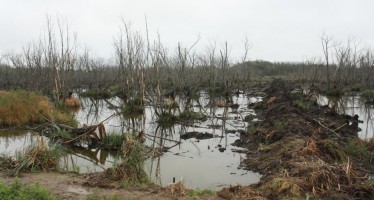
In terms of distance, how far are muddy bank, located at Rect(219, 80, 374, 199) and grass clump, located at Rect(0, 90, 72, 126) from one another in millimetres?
8670

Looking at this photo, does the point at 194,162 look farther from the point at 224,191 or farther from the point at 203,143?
the point at 224,191

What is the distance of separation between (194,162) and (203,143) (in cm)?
255

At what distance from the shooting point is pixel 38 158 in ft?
28.5

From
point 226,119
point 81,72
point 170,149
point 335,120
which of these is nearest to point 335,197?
point 170,149

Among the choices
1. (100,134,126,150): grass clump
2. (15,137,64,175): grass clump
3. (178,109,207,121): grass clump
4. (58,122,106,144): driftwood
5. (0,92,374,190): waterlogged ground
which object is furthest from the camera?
(178,109,207,121): grass clump

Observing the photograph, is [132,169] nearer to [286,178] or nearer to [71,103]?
[286,178]

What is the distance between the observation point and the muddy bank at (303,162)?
22.6 feet

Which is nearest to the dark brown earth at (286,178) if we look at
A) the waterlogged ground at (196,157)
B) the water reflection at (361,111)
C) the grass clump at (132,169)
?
the grass clump at (132,169)

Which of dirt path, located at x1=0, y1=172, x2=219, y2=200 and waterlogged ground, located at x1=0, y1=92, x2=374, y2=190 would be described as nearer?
dirt path, located at x1=0, y1=172, x2=219, y2=200

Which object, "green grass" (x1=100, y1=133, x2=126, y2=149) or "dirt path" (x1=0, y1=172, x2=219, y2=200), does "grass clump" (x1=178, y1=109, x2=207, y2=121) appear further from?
"dirt path" (x1=0, y1=172, x2=219, y2=200)

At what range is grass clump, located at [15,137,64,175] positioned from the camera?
8.36 m

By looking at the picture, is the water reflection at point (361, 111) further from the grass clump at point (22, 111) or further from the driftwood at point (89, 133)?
the grass clump at point (22, 111)

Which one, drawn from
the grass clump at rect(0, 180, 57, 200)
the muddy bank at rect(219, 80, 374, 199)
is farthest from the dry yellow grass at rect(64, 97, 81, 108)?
the grass clump at rect(0, 180, 57, 200)

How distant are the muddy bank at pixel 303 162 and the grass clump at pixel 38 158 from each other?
4354 mm
